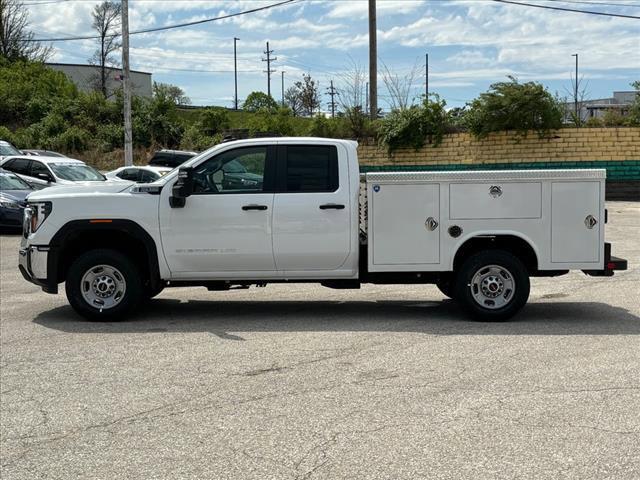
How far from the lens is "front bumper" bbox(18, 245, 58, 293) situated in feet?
28.5

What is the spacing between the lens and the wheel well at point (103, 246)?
8844 millimetres

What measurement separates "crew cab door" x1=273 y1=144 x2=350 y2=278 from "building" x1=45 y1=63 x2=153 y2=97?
234 feet

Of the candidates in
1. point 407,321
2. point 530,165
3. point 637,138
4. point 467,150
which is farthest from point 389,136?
point 407,321

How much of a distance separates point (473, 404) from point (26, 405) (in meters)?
3.35

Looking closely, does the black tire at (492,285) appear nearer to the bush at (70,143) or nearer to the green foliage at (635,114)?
the green foliage at (635,114)

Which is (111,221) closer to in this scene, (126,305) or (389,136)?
(126,305)

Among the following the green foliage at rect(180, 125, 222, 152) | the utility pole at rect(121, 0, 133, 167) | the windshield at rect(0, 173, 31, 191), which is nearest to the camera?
the windshield at rect(0, 173, 31, 191)

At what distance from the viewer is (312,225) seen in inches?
337

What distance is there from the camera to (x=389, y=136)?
29.8 metres

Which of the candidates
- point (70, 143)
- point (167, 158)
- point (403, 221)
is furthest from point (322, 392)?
point (70, 143)

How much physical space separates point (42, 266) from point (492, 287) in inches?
202

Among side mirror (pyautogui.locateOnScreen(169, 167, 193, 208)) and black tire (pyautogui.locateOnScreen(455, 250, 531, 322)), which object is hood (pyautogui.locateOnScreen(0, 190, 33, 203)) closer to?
side mirror (pyautogui.locateOnScreen(169, 167, 193, 208))

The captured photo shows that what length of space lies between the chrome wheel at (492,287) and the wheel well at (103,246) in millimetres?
3750

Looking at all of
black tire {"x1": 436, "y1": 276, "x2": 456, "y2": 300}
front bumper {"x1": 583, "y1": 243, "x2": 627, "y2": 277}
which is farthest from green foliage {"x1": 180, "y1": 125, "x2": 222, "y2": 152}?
front bumper {"x1": 583, "y1": 243, "x2": 627, "y2": 277}
